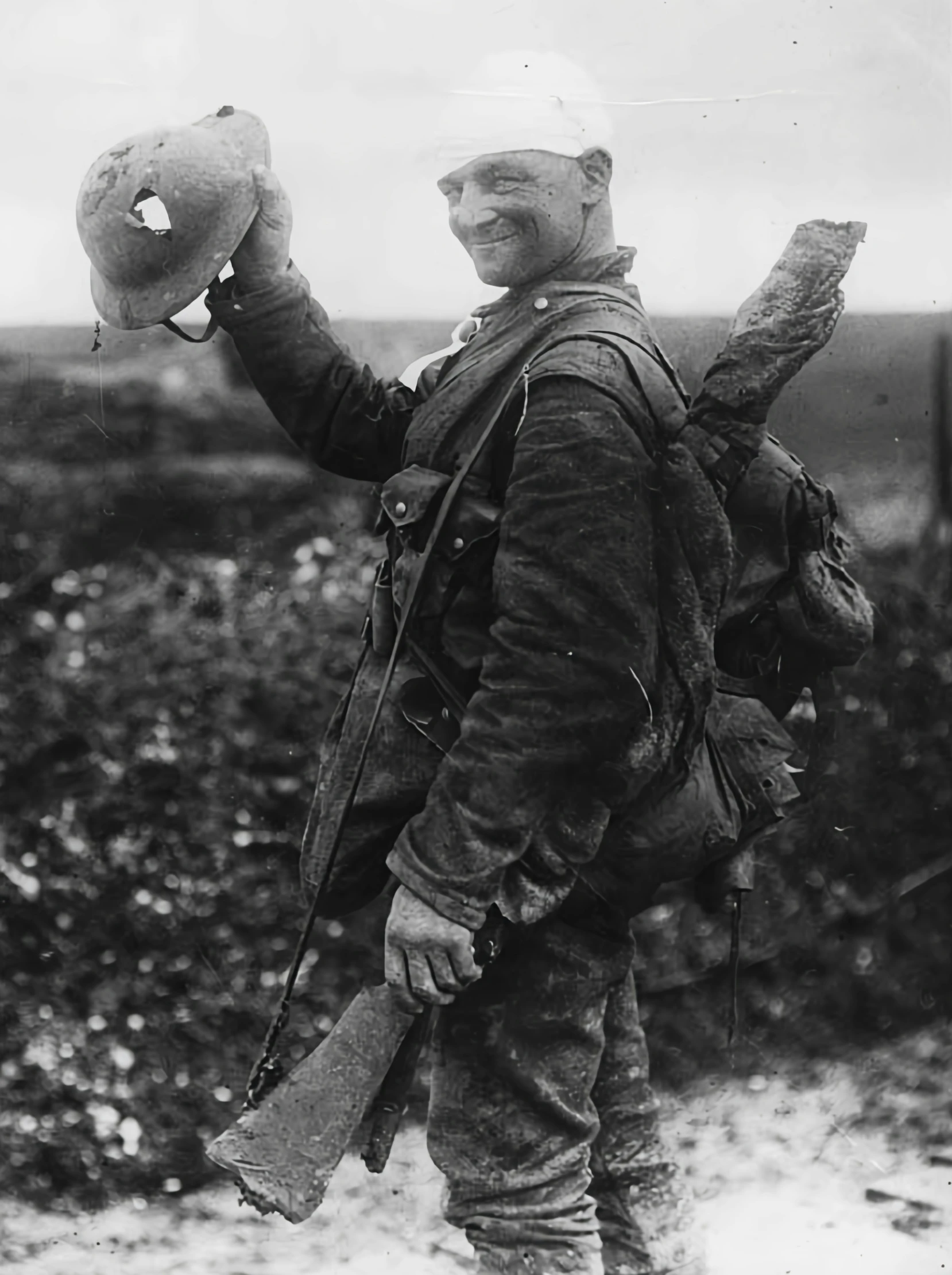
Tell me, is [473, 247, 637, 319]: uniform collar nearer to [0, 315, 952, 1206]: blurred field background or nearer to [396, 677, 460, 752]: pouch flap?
[0, 315, 952, 1206]: blurred field background

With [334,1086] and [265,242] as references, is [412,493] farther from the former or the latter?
[334,1086]

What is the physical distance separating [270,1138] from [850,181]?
1.62 metres

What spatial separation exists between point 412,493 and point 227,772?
0.70 m

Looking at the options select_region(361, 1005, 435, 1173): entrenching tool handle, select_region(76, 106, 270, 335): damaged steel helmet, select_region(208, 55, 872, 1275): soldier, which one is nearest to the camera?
select_region(208, 55, 872, 1275): soldier

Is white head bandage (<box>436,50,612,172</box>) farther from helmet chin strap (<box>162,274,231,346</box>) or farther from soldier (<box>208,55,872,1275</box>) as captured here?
helmet chin strap (<box>162,274,231,346</box>)

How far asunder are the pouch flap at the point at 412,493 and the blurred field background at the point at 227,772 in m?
0.35

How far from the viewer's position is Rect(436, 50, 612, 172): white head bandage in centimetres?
320

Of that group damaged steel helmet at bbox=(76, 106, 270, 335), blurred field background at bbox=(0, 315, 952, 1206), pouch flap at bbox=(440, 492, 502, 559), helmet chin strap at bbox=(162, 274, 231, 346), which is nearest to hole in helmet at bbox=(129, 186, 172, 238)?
damaged steel helmet at bbox=(76, 106, 270, 335)

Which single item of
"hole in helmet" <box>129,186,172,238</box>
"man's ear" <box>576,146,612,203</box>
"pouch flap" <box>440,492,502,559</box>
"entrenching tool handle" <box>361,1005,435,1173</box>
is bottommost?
"entrenching tool handle" <box>361,1005,435,1173</box>

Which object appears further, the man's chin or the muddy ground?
the muddy ground

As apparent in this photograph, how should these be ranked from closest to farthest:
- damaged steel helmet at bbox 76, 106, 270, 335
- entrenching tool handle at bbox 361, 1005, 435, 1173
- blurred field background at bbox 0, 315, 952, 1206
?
damaged steel helmet at bbox 76, 106, 270, 335 → entrenching tool handle at bbox 361, 1005, 435, 1173 → blurred field background at bbox 0, 315, 952, 1206

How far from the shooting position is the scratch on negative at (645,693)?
305cm

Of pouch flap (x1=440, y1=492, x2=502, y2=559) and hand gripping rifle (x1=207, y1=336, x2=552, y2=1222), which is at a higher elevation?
pouch flap (x1=440, y1=492, x2=502, y2=559)

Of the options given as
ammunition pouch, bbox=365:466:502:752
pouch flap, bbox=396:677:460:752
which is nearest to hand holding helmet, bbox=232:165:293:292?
ammunition pouch, bbox=365:466:502:752
